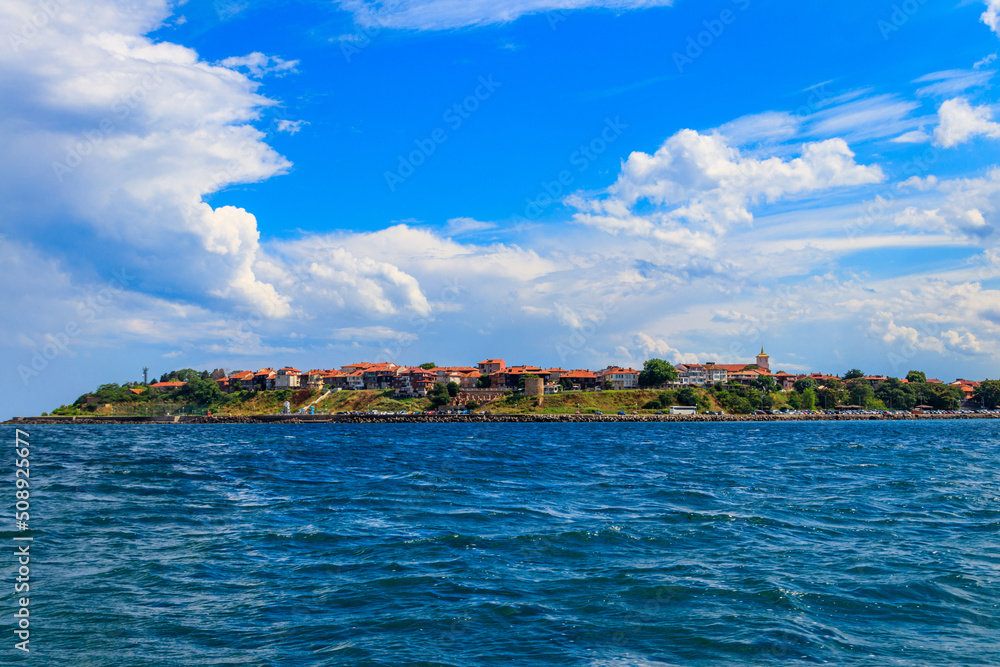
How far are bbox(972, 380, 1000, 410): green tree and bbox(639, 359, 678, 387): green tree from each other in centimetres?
9186

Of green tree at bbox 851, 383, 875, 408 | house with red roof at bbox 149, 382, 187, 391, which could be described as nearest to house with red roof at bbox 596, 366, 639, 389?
green tree at bbox 851, 383, 875, 408

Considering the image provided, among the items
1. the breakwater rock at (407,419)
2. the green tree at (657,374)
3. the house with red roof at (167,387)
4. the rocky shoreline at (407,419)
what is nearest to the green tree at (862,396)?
the breakwater rock at (407,419)

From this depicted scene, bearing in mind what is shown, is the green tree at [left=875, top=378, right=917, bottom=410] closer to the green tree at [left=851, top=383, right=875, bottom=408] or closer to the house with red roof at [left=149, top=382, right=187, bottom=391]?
the green tree at [left=851, top=383, right=875, bottom=408]

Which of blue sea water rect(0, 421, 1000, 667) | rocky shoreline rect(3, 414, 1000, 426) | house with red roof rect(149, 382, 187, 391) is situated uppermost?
house with red roof rect(149, 382, 187, 391)

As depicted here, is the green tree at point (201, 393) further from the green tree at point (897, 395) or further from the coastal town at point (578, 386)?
the green tree at point (897, 395)

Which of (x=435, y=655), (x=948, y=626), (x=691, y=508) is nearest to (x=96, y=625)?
(x=435, y=655)

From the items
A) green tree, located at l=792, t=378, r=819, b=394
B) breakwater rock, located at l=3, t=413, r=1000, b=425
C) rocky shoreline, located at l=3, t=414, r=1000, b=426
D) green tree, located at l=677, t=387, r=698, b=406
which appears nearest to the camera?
rocky shoreline, located at l=3, t=414, r=1000, b=426

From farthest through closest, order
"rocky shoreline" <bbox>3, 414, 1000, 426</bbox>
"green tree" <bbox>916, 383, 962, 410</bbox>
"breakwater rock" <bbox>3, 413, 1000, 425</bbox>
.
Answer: "green tree" <bbox>916, 383, 962, 410</bbox>, "breakwater rock" <bbox>3, 413, 1000, 425</bbox>, "rocky shoreline" <bbox>3, 414, 1000, 426</bbox>

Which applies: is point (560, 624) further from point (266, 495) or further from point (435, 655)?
point (266, 495)

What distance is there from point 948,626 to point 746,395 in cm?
16854

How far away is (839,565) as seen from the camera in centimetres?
1317

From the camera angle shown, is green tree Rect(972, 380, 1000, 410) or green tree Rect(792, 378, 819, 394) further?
green tree Rect(792, 378, 819, 394)

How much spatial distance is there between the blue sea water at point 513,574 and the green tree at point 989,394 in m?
201

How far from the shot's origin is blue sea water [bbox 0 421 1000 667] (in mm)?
9102
